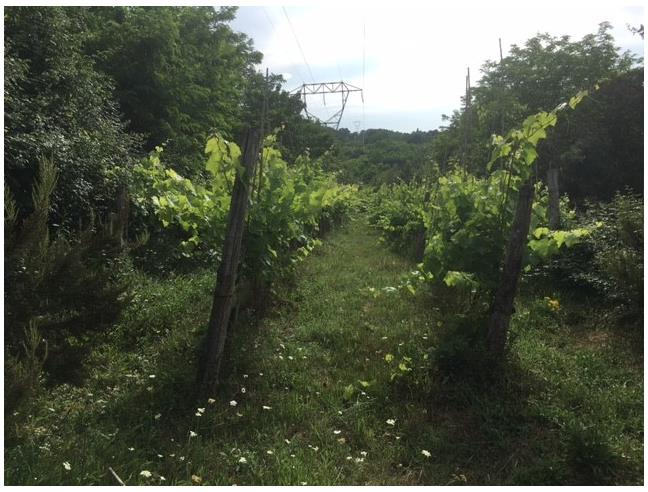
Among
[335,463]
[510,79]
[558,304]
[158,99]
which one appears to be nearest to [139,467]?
[335,463]

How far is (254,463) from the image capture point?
2967mm

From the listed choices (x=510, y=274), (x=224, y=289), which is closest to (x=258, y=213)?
(x=224, y=289)

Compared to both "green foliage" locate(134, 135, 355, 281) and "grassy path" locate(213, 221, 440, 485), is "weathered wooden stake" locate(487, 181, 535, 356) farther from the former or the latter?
"green foliage" locate(134, 135, 355, 281)

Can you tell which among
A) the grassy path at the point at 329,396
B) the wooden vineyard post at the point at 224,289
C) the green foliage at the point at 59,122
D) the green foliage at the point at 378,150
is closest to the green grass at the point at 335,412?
the grassy path at the point at 329,396

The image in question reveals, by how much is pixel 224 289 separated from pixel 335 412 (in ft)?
4.16

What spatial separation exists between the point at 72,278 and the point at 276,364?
201cm

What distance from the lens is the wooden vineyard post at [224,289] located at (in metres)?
3.85

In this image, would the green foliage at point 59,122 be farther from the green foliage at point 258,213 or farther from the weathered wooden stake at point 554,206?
the weathered wooden stake at point 554,206

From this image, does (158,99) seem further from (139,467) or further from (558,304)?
(139,467)

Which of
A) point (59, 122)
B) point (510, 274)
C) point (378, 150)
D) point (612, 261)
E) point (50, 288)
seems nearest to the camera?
point (50, 288)

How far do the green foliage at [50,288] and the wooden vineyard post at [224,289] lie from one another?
75cm

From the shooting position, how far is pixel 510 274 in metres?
4.18

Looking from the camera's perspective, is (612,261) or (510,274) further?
(612,261)

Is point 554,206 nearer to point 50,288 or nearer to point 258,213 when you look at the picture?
point 258,213
